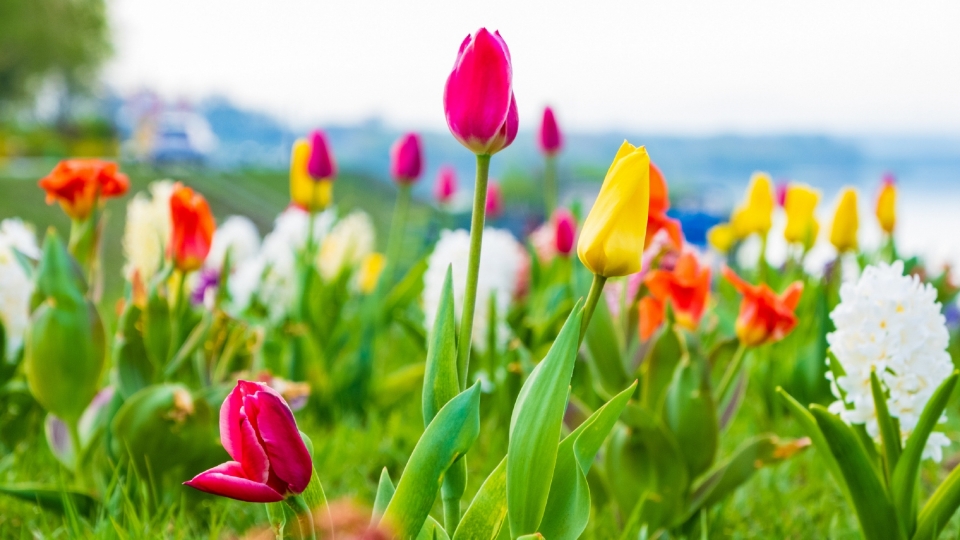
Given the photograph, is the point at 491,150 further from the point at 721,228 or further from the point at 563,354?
the point at 721,228

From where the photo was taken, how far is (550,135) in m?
2.54

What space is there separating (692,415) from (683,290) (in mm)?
288

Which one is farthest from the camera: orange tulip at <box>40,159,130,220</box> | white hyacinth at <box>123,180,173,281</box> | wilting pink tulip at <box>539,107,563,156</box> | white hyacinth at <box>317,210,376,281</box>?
white hyacinth at <box>317,210,376,281</box>

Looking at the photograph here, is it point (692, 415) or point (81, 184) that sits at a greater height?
point (81, 184)

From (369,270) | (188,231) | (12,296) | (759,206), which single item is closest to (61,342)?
(188,231)

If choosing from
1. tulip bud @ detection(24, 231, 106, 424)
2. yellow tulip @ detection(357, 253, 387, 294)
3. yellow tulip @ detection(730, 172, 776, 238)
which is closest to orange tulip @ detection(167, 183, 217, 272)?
tulip bud @ detection(24, 231, 106, 424)

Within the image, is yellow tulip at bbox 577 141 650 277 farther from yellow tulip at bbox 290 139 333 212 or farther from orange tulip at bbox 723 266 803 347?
yellow tulip at bbox 290 139 333 212

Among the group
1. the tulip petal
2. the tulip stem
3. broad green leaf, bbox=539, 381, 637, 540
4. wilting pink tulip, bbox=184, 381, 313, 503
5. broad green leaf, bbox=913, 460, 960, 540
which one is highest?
the tulip stem

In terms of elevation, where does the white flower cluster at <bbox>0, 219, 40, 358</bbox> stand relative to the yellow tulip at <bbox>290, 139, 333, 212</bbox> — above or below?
→ below

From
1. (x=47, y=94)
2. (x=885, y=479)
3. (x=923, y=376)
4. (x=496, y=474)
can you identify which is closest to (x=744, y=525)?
(x=885, y=479)

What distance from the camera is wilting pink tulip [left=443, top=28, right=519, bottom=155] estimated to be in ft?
2.83

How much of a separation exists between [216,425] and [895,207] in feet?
7.72

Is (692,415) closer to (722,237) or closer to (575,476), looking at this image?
(575,476)

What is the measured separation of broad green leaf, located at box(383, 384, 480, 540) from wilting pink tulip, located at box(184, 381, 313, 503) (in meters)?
0.16
